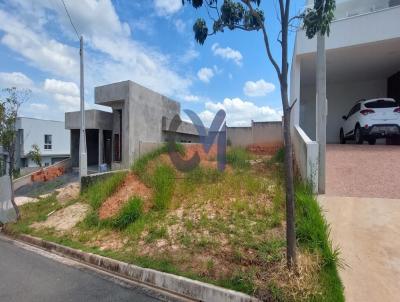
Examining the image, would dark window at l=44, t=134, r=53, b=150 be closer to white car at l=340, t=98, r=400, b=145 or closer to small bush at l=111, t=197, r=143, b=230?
small bush at l=111, t=197, r=143, b=230

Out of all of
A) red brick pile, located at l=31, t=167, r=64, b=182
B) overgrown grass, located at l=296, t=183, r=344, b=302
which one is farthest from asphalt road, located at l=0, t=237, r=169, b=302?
red brick pile, located at l=31, t=167, r=64, b=182

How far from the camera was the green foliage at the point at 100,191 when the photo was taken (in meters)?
7.39

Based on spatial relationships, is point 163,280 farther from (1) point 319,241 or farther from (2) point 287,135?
(2) point 287,135

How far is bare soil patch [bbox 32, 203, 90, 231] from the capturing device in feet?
22.2

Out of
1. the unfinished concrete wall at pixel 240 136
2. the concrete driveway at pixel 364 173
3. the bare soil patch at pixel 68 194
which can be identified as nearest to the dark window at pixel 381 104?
the concrete driveway at pixel 364 173

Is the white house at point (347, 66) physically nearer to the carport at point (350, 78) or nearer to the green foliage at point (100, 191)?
the carport at point (350, 78)

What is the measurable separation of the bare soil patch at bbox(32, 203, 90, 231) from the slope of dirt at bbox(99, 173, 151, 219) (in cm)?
66

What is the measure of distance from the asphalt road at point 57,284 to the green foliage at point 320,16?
3.96m

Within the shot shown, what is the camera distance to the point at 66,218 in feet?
23.7

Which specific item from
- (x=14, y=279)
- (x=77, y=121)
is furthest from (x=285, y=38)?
(x=77, y=121)

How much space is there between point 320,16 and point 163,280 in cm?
401

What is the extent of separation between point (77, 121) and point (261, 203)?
13256 mm

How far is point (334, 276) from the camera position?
3217 millimetres

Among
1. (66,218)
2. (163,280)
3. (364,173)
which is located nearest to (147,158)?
(66,218)
